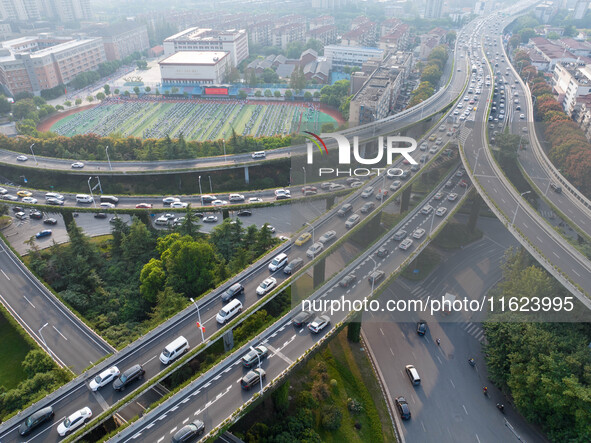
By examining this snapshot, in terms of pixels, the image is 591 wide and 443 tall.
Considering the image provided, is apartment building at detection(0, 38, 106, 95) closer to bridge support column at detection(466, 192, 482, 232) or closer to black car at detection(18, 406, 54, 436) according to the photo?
black car at detection(18, 406, 54, 436)

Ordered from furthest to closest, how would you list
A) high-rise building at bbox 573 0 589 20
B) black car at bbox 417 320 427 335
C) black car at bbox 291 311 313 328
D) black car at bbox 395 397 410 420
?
high-rise building at bbox 573 0 589 20, black car at bbox 417 320 427 335, black car at bbox 395 397 410 420, black car at bbox 291 311 313 328

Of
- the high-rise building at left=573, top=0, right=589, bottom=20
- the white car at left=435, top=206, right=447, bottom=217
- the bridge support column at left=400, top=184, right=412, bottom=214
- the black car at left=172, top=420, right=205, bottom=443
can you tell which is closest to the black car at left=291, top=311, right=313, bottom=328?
the black car at left=172, top=420, right=205, bottom=443

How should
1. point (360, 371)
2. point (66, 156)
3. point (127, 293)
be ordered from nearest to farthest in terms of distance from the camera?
point (360, 371)
point (127, 293)
point (66, 156)

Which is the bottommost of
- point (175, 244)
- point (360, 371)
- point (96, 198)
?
point (360, 371)

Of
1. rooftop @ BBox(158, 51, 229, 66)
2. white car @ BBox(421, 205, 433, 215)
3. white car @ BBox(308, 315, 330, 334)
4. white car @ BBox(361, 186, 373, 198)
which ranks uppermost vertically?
rooftop @ BBox(158, 51, 229, 66)

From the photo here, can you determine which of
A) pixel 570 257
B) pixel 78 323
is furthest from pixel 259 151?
pixel 570 257

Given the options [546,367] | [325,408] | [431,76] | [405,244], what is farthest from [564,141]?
[325,408]

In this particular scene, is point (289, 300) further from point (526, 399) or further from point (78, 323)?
point (526, 399)

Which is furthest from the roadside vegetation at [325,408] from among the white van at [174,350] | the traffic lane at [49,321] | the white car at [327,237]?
the traffic lane at [49,321]
